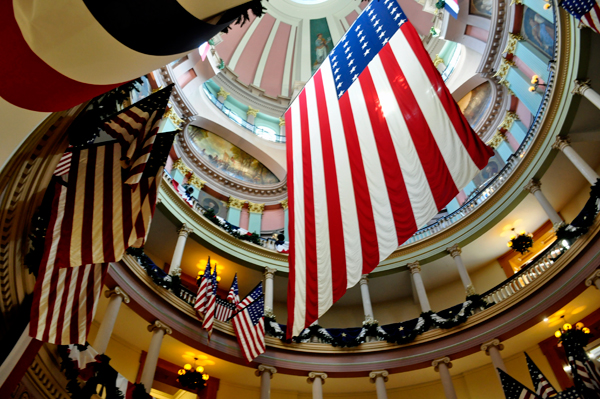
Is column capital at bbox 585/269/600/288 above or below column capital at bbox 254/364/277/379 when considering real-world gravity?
above

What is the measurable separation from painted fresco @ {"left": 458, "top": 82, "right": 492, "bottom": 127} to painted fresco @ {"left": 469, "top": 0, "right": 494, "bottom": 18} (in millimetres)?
3454

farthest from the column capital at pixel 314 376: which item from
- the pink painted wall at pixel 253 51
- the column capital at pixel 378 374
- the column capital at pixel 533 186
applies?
the pink painted wall at pixel 253 51

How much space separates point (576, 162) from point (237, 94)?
66.9ft

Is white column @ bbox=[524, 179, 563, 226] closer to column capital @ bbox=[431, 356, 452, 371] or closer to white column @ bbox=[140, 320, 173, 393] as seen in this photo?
column capital @ bbox=[431, 356, 452, 371]

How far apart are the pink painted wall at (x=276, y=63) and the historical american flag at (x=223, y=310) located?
2005 centimetres

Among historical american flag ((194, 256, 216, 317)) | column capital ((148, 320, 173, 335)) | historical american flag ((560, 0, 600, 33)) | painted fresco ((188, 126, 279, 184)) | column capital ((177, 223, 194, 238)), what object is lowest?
column capital ((148, 320, 173, 335))

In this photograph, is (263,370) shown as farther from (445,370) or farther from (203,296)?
(445,370)

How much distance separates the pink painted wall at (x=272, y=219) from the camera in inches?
805

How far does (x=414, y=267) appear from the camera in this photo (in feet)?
53.5

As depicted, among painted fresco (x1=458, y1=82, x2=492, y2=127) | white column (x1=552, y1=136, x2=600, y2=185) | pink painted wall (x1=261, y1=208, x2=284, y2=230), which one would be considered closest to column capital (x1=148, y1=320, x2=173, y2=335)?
pink painted wall (x1=261, y1=208, x2=284, y2=230)

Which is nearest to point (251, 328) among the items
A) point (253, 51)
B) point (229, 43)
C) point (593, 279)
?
point (593, 279)

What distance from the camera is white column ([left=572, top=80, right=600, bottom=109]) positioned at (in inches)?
434

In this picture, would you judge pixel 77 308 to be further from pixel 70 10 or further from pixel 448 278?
pixel 448 278

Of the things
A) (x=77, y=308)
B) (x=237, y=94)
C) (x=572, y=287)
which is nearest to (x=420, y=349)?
(x=572, y=287)
